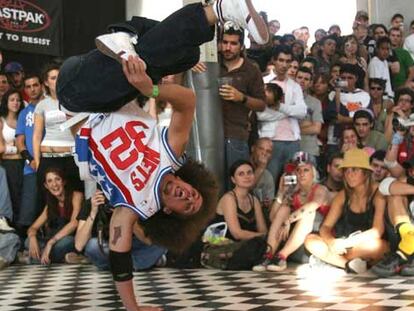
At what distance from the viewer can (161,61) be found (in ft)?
11.8

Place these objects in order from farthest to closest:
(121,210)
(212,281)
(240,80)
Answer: (240,80) < (212,281) < (121,210)

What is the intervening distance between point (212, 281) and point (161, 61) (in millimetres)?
2308

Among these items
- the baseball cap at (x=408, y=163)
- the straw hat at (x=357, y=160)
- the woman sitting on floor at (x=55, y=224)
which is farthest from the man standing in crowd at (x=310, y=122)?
the woman sitting on floor at (x=55, y=224)

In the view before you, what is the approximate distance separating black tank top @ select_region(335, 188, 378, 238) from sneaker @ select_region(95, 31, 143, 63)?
2.82 meters

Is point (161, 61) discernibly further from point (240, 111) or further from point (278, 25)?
point (278, 25)

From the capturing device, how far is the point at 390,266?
5.37m

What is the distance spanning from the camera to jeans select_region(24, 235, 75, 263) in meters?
6.71

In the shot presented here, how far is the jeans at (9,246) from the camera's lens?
670cm

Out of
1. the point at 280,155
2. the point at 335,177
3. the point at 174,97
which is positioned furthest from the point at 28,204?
the point at 174,97

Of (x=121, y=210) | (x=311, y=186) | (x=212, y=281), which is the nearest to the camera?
(x=121, y=210)

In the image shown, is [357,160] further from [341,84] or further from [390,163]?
[341,84]

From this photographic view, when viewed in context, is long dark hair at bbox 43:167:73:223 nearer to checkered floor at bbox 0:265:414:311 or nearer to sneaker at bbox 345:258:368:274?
checkered floor at bbox 0:265:414:311

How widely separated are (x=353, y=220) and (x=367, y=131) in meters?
1.57

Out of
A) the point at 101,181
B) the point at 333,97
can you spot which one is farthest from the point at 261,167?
the point at 101,181
